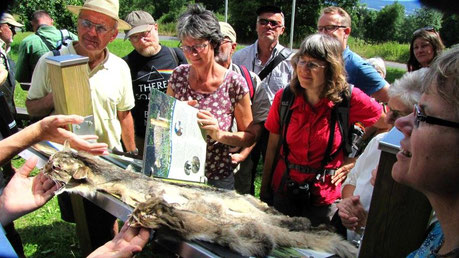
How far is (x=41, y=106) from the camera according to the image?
8.38ft

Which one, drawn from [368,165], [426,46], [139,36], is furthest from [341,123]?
[426,46]

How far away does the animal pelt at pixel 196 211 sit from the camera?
54.4 inches

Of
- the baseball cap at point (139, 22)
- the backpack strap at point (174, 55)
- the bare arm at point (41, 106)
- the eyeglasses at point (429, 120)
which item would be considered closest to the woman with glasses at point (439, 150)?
the eyeglasses at point (429, 120)

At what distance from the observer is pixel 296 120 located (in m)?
2.56

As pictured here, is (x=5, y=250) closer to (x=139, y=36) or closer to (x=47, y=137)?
(x=47, y=137)

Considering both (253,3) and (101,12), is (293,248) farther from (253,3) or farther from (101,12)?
(253,3)

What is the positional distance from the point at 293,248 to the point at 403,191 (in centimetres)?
49

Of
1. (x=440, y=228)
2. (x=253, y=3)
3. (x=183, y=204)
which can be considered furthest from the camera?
(x=253, y=3)

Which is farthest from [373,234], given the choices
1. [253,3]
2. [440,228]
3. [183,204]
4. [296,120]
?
[253,3]

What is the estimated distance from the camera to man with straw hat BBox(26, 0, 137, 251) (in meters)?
2.60

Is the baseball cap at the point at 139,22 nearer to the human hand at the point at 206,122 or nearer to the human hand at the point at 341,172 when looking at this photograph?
the human hand at the point at 206,122

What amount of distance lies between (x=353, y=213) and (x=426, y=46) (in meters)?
2.97

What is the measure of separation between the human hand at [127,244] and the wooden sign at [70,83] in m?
0.85

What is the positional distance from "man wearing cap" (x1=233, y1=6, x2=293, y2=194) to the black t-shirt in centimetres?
76
